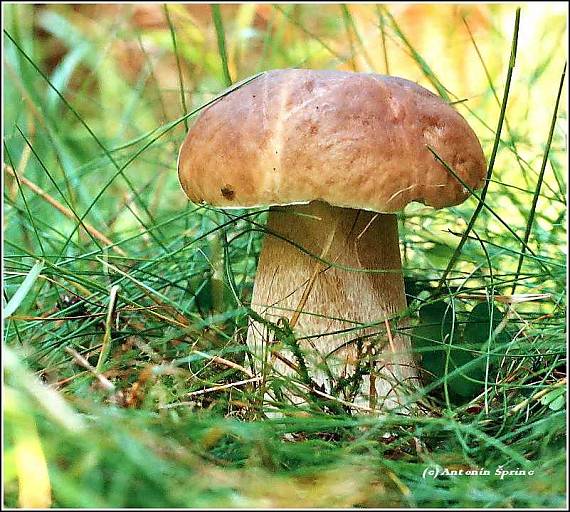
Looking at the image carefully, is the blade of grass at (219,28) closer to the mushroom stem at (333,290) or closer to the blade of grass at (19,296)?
the mushroom stem at (333,290)

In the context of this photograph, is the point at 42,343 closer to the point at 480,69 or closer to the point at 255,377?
the point at 255,377

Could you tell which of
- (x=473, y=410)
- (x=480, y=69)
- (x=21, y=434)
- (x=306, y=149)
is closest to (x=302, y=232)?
(x=306, y=149)

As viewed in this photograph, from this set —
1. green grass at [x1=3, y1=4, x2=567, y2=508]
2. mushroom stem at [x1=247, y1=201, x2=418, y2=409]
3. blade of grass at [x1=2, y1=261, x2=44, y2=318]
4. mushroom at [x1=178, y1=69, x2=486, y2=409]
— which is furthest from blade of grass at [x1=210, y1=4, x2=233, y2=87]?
blade of grass at [x1=2, y1=261, x2=44, y2=318]

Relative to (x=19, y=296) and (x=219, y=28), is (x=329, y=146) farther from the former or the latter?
(x=19, y=296)

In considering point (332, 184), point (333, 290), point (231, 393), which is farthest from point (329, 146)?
point (231, 393)

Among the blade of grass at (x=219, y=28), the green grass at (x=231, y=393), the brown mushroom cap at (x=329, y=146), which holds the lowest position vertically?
the green grass at (x=231, y=393)

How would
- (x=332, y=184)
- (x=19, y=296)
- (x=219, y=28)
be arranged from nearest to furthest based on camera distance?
(x=19, y=296) < (x=332, y=184) < (x=219, y=28)

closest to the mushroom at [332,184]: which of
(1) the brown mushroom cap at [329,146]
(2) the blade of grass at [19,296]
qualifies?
(1) the brown mushroom cap at [329,146]
